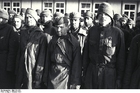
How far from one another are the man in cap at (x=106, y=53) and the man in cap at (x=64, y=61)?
0.31 metres

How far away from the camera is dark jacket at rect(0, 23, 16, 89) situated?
220 inches

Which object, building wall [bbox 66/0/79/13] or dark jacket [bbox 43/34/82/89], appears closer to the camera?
dark jacket [bbox 43/34/82/89]

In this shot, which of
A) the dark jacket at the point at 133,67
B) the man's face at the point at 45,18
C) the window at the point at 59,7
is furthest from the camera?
the window at the point at 59,7

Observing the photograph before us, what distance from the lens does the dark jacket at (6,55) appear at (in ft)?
18.3

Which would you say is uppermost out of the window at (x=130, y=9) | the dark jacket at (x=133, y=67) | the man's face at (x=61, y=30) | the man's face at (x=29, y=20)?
the window at (x=130, y=9)

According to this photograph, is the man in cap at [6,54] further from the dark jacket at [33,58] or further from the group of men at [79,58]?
the dark jacket at [33,58]

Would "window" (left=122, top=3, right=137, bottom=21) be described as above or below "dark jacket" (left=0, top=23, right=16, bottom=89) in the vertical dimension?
above

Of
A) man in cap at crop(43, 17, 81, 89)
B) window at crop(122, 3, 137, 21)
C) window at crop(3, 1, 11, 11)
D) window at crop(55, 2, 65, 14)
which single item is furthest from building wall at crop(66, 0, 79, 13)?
man in cap at crop(43, 17, 81, 89)

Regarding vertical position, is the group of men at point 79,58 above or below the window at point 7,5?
below

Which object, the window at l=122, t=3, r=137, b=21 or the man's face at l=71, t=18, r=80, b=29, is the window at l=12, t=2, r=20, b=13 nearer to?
the window at l=122, t=3, r=137, b=21

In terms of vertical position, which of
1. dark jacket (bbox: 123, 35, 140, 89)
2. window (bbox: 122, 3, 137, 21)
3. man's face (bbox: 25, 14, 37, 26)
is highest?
window (bbox: 122, 3, 137, 21)

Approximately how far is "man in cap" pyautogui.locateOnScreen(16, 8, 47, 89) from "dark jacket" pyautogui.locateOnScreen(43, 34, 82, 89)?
0.24m

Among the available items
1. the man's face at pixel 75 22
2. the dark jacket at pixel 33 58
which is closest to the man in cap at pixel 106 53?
the dark jacket at pixel 33 58

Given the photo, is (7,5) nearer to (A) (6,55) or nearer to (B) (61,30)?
(A) (6,55)
